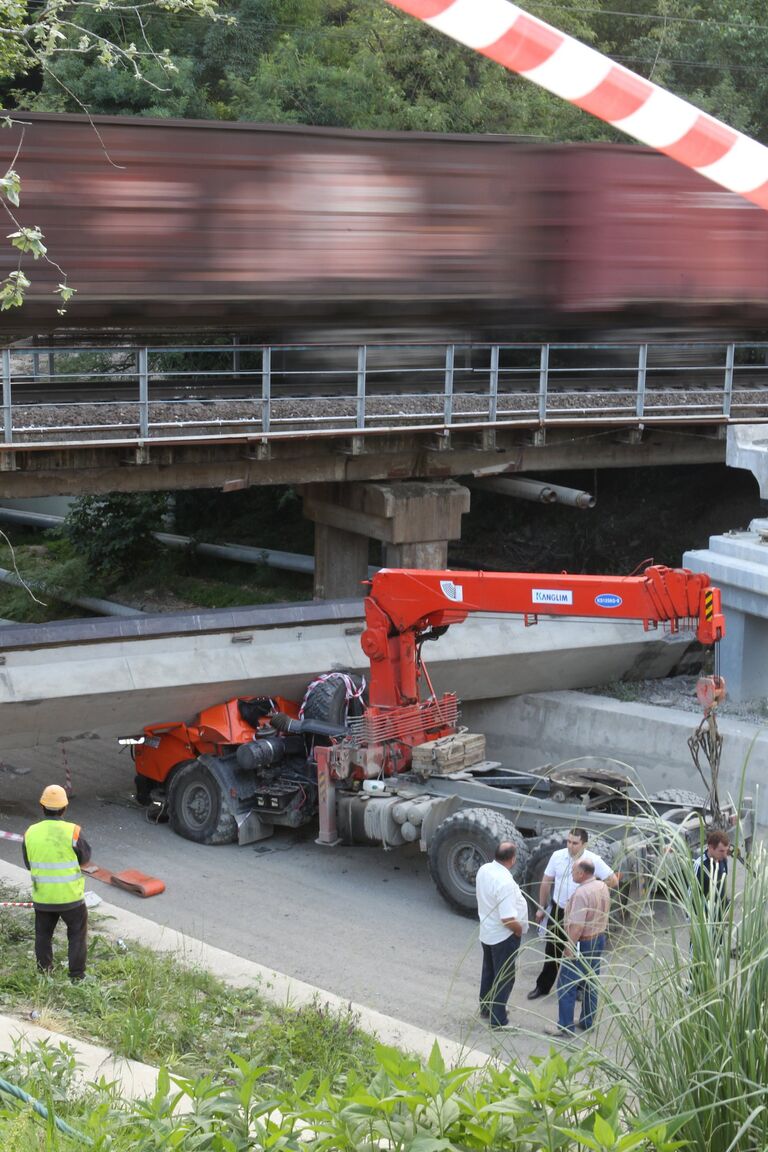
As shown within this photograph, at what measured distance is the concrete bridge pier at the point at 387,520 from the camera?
18.4m

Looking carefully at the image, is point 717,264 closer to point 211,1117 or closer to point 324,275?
point 324,275

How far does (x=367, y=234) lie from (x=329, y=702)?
19.5 ft

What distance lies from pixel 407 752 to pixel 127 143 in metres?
7.31

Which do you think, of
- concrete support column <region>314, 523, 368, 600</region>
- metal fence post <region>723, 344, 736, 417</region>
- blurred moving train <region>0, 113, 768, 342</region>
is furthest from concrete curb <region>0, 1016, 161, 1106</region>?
metal fence post <region>723, 344, 736, 417</region>

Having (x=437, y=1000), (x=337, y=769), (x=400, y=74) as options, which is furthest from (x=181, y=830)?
(x=400, y=74)

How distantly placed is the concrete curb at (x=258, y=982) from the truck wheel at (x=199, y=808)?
10.2 ft

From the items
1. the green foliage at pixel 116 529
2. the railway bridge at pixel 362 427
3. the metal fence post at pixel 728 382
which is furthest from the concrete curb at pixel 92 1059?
the green foliage at pixel 116 529

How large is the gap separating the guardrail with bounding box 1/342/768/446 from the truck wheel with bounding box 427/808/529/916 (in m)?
6.71

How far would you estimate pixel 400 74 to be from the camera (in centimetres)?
2678

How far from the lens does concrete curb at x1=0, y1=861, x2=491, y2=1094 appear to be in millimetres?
6820

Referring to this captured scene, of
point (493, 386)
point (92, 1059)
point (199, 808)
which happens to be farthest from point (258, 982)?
point (493, 386)

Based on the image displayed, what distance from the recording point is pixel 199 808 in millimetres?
12523

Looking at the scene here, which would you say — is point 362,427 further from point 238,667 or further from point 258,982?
point 258,982

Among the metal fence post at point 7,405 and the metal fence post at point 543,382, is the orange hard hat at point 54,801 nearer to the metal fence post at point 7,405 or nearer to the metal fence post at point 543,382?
the metal fence post at point 7,405
